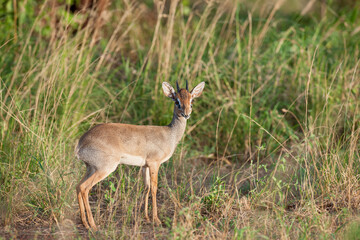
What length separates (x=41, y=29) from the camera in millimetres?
7609

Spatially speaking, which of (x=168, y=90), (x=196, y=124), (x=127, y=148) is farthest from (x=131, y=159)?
(x=196, y=124)

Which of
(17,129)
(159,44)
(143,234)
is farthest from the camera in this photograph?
(159,44)

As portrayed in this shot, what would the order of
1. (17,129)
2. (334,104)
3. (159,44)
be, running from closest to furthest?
1. (17,129)
2. (334,104)
3. (159,44)

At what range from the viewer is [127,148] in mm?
4484

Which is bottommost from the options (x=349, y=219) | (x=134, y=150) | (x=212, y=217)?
(x=212, y=217)

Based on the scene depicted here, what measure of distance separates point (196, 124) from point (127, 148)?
2.26 metres

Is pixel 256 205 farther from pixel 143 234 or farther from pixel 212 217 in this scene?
pixel 143 234

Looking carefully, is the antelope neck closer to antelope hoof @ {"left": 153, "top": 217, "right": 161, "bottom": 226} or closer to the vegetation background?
the vegetation background

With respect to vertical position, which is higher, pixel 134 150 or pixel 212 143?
pixel 134 150

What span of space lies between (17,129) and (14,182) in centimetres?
145

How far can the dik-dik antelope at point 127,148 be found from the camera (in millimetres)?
4285

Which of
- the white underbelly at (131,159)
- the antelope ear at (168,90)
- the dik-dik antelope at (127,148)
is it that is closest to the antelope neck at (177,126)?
the dik-dik antelope at (127,148)

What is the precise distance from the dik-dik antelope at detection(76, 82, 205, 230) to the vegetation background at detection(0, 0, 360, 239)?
0.29 meters

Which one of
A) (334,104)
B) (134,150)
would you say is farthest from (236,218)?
(334,104)
